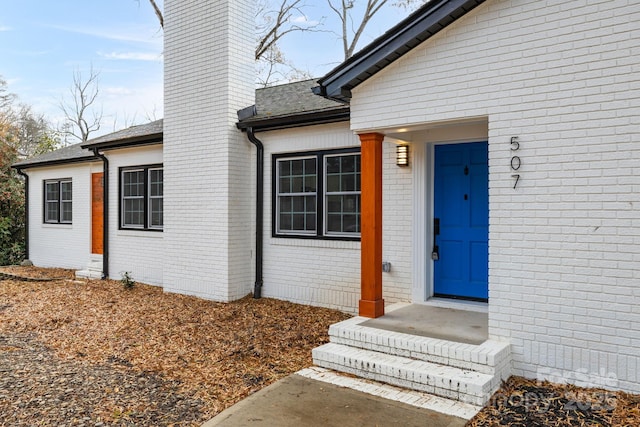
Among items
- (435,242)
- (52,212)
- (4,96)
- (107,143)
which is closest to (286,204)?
(435,242)

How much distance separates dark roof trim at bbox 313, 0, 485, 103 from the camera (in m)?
4.81

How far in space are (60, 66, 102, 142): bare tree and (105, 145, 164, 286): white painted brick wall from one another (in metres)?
21.4

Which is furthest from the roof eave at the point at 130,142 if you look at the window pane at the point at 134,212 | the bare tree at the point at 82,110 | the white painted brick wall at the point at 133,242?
the bare tree at the point at 82,110

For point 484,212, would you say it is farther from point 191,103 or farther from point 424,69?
point 191,103

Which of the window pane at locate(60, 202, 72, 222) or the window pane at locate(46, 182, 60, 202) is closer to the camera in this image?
the window pane at locate(60, 202, 72, 222)

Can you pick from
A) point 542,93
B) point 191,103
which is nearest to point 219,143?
point 191,103

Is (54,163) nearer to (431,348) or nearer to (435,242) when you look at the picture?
(435,242)

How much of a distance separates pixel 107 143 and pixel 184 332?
621 cm

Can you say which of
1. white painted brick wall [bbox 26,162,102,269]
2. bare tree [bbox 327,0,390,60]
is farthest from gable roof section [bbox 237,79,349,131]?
bare tree [bbox 327,0,390,60]

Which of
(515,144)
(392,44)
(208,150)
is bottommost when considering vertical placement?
(515,144)

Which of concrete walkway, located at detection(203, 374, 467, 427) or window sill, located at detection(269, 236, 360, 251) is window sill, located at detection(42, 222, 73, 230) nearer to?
window sill, located at detection(269, 236, 360, 251)

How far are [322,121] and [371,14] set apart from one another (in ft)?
42.6

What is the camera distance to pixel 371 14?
60.6 feet

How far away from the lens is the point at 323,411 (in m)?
3.96
